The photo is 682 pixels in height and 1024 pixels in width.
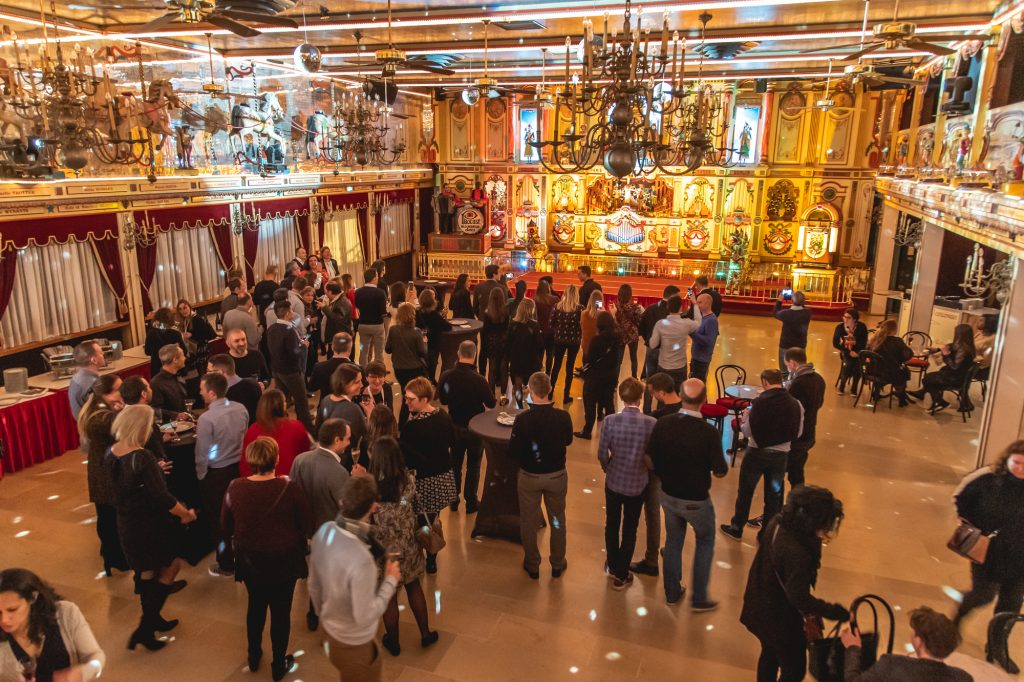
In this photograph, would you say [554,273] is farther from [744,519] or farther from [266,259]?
[744,519]

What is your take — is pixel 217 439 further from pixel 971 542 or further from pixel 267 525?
pixel 971 542

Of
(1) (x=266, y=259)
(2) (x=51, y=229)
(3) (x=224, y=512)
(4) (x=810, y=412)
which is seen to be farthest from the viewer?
(1) (x=266, y=259)

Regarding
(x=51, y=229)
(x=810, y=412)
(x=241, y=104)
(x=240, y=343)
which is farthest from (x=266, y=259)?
(x=810, y=412)

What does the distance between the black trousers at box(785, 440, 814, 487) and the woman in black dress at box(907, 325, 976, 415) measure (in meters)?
4.14

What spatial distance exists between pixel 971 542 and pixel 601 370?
389 centimetres

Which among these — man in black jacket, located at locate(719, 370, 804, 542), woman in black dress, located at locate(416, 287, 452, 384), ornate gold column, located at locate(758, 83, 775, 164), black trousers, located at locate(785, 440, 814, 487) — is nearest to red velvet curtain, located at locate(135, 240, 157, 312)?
woman in black dress, located at locate(416, 287, 452, 384)

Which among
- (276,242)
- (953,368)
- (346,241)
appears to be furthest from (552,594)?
(346,241)

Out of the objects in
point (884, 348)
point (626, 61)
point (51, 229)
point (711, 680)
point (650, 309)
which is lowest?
point (711, 680)

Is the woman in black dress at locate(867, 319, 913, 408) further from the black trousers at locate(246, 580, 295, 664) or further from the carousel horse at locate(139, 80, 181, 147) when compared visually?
the carousel horse at locate(139, 80, 181, 147)

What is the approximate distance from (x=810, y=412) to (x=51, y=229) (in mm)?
8959

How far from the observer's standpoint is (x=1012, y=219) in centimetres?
585

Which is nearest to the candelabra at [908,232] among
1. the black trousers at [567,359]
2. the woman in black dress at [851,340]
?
the woman in black dress at [851,340]

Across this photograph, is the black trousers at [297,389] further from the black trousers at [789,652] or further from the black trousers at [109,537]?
the black trousers at [789,652]

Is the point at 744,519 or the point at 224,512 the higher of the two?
the point at 224,512
